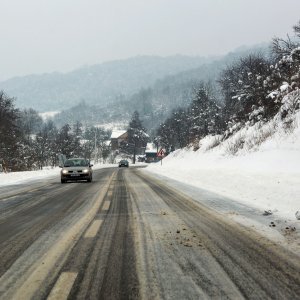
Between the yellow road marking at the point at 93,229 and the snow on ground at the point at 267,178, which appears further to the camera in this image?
the snow on ground at the point at 267,178

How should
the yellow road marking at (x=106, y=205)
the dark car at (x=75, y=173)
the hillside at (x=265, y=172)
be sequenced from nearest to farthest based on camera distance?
the yellow road marking at (x=106, y=205) < the hillside at (x=265, y=172) < the dark car at (x=75, y=173)

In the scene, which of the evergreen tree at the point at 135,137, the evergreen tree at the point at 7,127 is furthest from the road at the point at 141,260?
the evergreen tree at the point at 135,137

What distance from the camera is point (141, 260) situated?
496 centimetres

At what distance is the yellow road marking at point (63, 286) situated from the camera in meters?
3.67

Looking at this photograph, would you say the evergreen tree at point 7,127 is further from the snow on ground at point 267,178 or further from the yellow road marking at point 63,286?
the yellow road marking at point 63,286

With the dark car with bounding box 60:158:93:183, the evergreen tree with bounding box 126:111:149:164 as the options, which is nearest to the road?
the dark car with bounding box 60:158:93:183

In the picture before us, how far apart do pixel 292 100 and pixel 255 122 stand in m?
7.14

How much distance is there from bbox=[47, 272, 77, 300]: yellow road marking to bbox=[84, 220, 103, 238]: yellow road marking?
216cm

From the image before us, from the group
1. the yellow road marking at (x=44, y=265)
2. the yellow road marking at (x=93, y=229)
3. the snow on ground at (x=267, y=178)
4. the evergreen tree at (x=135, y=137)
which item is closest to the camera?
the yellow road marking at (x=44, y=265)

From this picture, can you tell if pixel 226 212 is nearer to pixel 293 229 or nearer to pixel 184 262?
pixel 293 229

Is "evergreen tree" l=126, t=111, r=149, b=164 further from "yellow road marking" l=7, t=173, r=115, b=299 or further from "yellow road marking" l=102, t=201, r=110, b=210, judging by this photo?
"yellow road marking" l=7, t=173, r=115, b=299

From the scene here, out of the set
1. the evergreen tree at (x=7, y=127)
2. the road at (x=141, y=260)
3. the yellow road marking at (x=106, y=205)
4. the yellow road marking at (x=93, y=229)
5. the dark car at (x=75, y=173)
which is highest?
the evergreen tree at (x=7, y=127)

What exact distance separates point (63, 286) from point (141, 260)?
126 cm

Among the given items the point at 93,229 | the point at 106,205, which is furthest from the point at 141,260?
the point at 106,205
